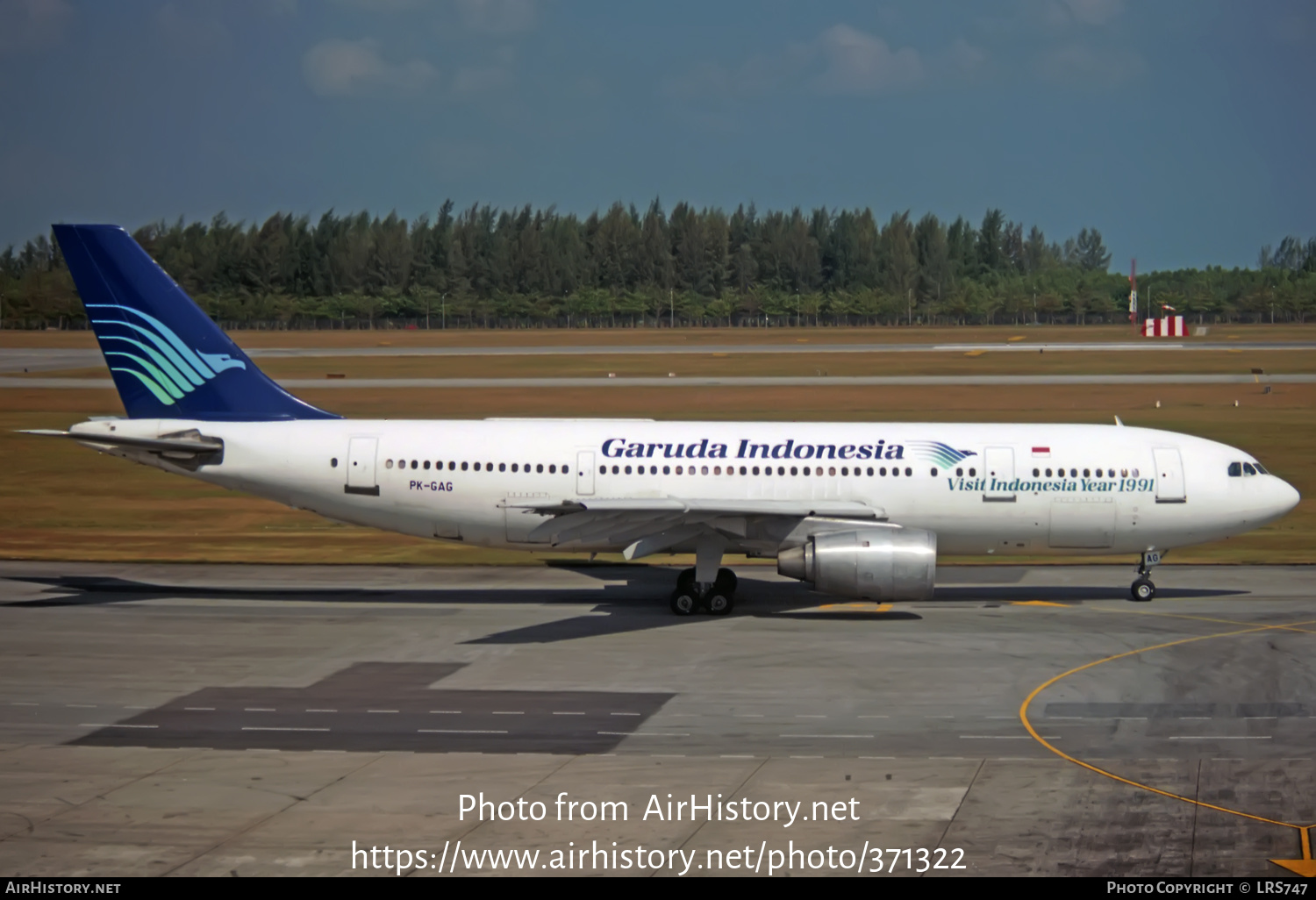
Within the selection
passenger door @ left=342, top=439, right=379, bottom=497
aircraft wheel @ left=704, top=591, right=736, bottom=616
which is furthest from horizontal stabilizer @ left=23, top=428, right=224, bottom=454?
aircraft wheel @ left=704, top=591, right=736, bottom=616

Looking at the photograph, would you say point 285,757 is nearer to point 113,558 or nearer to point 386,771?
point 386,771

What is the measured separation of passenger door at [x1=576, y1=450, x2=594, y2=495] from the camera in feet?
111

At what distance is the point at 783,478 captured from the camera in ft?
110

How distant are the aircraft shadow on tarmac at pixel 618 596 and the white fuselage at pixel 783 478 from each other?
5.55ft

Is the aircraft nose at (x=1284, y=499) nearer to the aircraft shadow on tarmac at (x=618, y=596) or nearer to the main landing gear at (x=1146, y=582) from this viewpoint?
the aircraft shadow on tarmac at (x=618, y=596)

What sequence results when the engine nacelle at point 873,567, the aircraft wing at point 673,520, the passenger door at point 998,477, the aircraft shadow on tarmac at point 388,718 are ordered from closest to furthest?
the aircraft shadow on tarmac at point 388,718, the engine nacelle at point 873,567, the aircraft wing at point 673,520, the passenger door at point 998,477

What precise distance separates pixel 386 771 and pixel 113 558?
75.0 ft

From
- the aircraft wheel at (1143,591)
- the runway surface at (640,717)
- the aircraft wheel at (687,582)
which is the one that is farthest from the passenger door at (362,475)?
the aircraft wheel at (1143,591)

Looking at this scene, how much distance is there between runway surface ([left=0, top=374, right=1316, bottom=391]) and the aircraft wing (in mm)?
60194

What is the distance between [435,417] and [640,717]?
2059 inches

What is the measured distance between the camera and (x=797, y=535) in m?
32.7

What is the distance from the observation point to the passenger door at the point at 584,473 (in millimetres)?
33688

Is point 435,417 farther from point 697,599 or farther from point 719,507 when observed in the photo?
point 719,507

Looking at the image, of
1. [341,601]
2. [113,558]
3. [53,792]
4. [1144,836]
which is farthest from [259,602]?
[1144,836]
